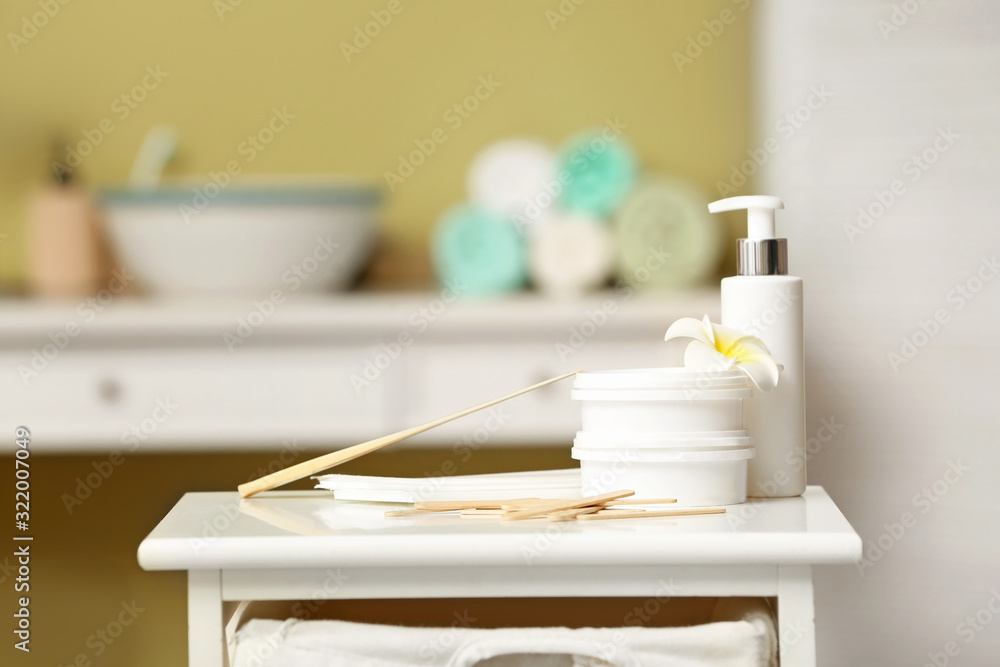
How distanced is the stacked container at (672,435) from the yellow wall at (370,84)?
0.81 meters

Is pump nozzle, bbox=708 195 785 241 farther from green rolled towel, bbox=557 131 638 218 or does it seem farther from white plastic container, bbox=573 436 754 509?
green rolled towel, bbox=557 131 638 218

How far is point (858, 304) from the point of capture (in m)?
0.98

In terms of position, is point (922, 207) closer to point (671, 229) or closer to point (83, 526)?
point (671, 229)

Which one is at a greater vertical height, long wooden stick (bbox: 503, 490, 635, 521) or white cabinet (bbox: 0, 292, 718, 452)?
white cabinet (bbox: 0, 292, 718, 452)

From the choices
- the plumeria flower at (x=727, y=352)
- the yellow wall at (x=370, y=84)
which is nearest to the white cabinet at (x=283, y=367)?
the yellow wall at (x=370, y=84)

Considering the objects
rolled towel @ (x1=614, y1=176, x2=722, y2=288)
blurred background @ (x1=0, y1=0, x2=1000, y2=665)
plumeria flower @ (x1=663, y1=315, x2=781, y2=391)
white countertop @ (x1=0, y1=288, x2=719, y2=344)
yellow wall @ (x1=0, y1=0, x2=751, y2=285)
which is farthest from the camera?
yellow wall @ (x1=0, y1=0, x2=751, y2=285)

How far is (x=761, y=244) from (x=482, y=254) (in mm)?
585

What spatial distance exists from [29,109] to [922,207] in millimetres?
1233

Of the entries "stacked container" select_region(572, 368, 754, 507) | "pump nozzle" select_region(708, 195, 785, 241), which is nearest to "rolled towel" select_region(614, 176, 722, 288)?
"pump nozzle" select_region(708, 195, 785, 241)

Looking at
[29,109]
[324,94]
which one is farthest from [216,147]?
[29,109]

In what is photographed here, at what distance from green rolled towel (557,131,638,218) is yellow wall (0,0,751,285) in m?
0.11

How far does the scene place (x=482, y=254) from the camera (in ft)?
4.22

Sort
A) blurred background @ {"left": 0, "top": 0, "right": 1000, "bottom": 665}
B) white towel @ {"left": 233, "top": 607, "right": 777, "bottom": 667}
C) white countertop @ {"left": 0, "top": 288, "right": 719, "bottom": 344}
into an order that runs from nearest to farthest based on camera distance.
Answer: white towel @ {"left": 233, "top": 607, "right": 777, "bottom": 667} → blurred background @ {"left": 0, "top": 0, "right": 1000, "bottom": 665} → white countertop @ {"left": 0, "top": 288, "right": 719, "bottom": 344}

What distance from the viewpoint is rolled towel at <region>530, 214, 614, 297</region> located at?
1256 mm
